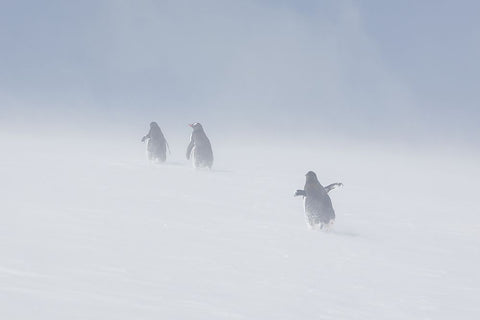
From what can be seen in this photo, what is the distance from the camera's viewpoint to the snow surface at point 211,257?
4.86m

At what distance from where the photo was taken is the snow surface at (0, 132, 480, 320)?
191 inches

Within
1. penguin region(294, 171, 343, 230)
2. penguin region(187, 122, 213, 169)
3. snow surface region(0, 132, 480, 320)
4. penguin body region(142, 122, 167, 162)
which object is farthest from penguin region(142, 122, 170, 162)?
penguin region(294, 171, 343, 230)

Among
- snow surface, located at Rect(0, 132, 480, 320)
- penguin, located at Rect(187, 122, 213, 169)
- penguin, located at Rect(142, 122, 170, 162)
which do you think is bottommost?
snow surface, located at Rect(0, 132, 480, 320)

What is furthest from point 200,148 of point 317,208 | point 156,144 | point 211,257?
point 211,257

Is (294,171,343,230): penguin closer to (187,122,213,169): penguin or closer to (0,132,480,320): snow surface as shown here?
(0,132,480,320): snow surface

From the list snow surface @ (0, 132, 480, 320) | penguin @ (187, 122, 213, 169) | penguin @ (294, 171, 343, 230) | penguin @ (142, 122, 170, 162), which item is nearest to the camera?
snow surface @ (0, 132, 480, 320)

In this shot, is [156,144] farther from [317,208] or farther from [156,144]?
[317,208]

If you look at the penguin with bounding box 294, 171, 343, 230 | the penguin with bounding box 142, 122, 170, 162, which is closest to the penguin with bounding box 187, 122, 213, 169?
the penguin with bounding box 142, 122, 170, 162

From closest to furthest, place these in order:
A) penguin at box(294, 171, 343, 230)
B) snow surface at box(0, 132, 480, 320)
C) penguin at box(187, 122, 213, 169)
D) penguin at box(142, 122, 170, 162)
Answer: snow surface at box(0, 132, 480, 320), penguin at box(294, 171, 343, 230), penguin at box(187, 122, 213, 169), penguin at box(142, 122, 170, 162)

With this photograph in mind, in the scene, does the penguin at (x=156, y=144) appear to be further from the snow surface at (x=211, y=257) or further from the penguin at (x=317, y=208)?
the penguin at (x=317, y=208)

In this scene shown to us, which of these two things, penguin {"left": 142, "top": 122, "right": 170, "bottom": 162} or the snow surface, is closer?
the snow surface

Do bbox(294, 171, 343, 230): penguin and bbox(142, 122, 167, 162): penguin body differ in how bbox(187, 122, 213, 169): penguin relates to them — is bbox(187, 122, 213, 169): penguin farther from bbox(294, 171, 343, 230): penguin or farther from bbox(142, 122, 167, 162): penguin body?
bbox(294, 171, 343, 230): penguin

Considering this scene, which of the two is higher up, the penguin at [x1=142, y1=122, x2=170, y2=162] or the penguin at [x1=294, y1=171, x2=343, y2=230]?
the penguin at [x1=142, y1=122, x2=170, y2=162]

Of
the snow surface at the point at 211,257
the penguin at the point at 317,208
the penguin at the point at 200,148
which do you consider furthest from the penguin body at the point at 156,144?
the penguin at the point at 317,208
